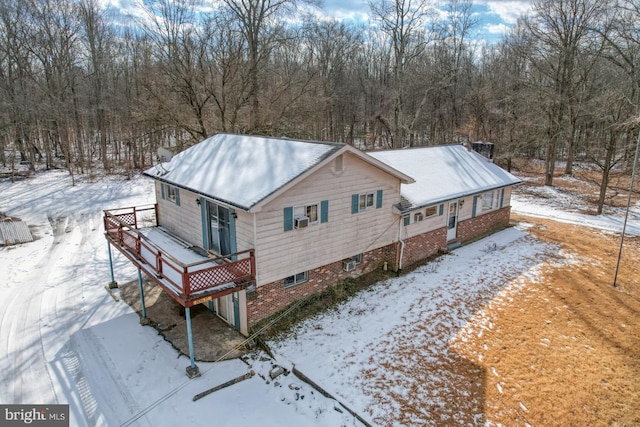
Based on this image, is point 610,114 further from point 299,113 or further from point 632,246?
point 299,113

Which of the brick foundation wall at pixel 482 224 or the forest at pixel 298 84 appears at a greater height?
the forest at pixel 298 84

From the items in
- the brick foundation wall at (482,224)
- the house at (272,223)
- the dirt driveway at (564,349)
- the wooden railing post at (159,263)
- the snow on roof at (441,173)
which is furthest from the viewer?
the brick foundation wall at (482,224)

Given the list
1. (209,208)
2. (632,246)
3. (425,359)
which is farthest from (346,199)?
(632,246)

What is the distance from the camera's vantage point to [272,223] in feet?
33.8

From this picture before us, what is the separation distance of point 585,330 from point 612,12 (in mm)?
26655

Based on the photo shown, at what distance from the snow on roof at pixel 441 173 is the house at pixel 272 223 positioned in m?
0.12

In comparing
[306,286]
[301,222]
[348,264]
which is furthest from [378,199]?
[306,286]

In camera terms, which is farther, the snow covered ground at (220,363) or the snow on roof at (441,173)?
the snow on roof at (441,173)

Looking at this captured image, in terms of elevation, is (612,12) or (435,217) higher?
(612,12)

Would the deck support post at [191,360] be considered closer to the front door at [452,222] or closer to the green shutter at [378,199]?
the green shutter at [378,199]

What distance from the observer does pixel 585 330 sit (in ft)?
36.5

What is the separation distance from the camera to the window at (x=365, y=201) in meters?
12.8

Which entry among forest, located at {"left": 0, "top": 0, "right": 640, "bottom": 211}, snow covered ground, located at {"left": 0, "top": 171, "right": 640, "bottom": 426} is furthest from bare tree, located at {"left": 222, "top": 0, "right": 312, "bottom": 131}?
snow covered ground, located at {"left": 0, "top": 171, "right": 640, "bottom": 426}

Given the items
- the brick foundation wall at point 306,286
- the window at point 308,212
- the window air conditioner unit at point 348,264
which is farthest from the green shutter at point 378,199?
the window at point 308,212
